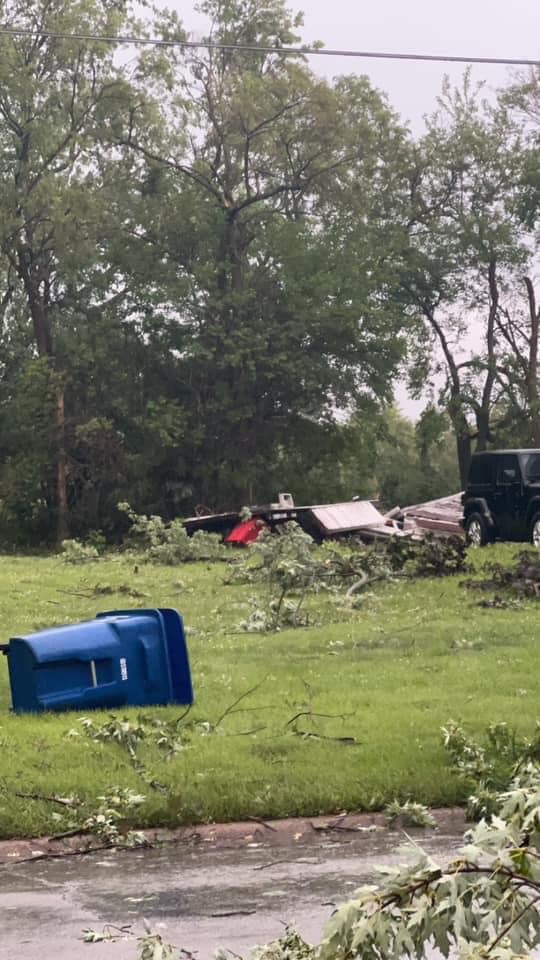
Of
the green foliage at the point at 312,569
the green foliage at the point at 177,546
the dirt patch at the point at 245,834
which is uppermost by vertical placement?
the green foliage at the point at 177,546

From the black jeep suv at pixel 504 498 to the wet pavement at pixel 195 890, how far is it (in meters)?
18.4

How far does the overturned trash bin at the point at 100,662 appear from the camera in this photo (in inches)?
382

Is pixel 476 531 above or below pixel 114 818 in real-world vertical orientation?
above

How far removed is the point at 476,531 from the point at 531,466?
1.91 m

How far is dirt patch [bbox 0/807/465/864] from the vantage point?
7.53 m

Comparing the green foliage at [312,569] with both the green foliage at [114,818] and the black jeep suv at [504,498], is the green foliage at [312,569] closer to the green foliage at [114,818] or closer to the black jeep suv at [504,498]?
the black jeep suv at [504,498]

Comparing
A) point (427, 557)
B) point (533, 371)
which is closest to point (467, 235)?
point (533, 371)

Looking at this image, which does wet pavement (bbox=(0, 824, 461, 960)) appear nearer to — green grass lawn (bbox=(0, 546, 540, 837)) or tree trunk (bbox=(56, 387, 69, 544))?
green grass lawn (bbox=(0, 546, 540, 837))

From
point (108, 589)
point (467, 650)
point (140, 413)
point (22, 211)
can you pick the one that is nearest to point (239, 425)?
point (140, 413)

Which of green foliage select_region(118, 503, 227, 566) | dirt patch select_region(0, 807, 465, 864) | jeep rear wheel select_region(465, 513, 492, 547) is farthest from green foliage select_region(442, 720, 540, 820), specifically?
jeep rear wheel select_region(465, 513, 492, 547)

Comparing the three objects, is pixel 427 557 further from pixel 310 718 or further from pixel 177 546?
pixel 310 718

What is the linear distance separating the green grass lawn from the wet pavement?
61cm

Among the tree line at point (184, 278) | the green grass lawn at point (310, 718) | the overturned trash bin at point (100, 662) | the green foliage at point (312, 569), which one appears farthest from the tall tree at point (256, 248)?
the overturned trash bin at point (100, 662)

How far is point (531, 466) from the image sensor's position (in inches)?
1039
